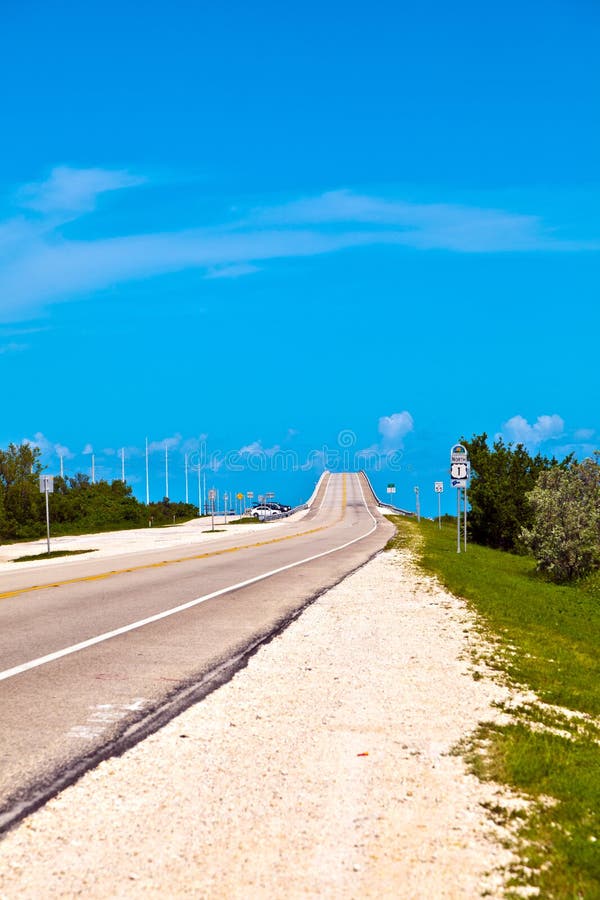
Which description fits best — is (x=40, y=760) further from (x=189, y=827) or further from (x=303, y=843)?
(x=303, y=843)

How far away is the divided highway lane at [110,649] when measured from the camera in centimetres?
549

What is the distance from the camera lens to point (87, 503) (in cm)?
7800

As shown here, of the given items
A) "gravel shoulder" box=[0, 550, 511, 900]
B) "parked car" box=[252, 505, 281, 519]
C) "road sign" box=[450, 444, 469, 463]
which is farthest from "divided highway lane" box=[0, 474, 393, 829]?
"parked car" box=[252, 505, 281, 519]

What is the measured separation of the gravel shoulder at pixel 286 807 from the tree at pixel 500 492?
162ft

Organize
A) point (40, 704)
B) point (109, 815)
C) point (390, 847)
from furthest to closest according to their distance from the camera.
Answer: point (40, 704), point (109, 815), point (390, 847)

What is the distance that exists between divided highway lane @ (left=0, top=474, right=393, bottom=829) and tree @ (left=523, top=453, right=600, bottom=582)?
1336 centimetres

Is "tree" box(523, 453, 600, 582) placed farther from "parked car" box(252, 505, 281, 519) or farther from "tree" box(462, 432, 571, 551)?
"parked car" box(252, 505, 281, 519)

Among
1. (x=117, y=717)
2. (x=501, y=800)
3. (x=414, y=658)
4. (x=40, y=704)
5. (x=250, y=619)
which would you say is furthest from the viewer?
(x=250, y=619)

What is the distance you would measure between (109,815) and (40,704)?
2648 millimetres

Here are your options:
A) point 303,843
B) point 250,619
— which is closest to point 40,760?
point 303,843

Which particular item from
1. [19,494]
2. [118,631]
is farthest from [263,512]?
[118,631]

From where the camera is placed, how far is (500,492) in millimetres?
56250

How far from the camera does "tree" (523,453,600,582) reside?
30.8m

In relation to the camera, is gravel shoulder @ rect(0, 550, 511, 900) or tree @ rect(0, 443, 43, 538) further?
tree @ rect(0, 443, 43, 538)
